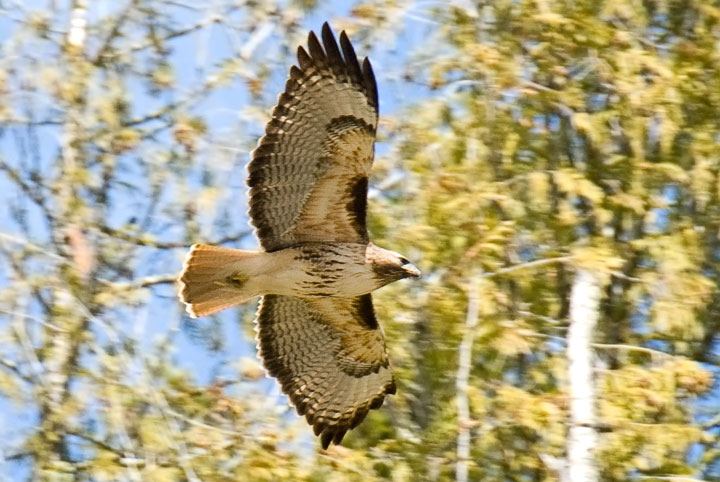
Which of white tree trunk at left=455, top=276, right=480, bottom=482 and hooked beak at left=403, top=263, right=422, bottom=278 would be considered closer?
hooked beak at left=403, top=263, right=422, bottom=278

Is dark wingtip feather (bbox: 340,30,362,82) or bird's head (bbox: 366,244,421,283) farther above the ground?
dark wingtip feather (bbox: 340,30,362,82)

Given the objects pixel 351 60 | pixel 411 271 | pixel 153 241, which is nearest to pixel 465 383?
pixel 411 271

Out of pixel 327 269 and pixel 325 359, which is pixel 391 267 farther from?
pixel 325 359

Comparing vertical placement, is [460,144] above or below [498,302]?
above

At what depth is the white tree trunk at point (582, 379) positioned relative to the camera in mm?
7035

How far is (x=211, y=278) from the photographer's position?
23.1ft

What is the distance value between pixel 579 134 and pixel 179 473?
2.94 meters

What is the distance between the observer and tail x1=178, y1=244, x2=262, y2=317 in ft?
23.0

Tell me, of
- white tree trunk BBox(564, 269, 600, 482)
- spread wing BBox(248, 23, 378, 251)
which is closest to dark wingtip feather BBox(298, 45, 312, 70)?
spread wing BBox(248, 23, 378, 251)

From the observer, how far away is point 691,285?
26.0ft

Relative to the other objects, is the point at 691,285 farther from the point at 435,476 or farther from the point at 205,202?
the point at 205,202

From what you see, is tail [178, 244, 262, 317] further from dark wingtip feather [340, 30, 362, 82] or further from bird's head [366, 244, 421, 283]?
dark wingtip feather [340, 30, 362, 82]

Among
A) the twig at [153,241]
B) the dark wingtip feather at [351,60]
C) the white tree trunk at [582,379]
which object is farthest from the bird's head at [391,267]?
the twig at [153,241]

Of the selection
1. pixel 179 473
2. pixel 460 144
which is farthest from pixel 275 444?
pixel 460 144
